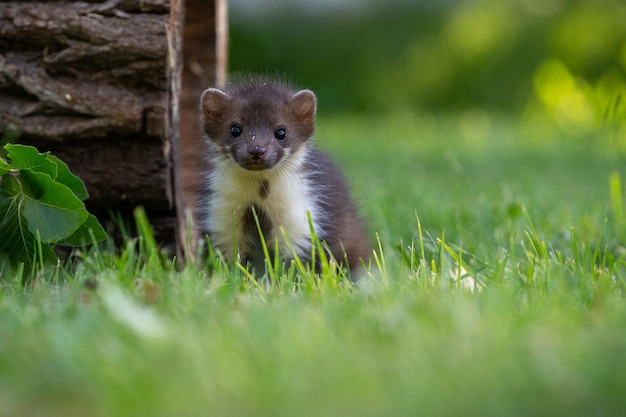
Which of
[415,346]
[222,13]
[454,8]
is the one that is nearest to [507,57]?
[454,8]

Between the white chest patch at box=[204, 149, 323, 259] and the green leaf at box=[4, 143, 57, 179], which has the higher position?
the green leaf at box=[4, 143, 57, 179]

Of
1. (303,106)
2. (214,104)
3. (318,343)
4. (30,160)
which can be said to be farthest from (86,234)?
(318,343)

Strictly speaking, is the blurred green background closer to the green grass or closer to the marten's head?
the marten's head

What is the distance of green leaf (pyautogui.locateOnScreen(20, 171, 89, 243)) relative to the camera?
392 centimetres

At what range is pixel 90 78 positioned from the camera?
456 cm

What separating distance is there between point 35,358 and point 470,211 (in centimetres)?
355

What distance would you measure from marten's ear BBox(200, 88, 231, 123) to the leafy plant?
0.97 meters

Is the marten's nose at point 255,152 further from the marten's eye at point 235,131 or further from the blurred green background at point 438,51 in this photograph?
the blurred green background at point 438,51

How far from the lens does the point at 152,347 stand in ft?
8.43

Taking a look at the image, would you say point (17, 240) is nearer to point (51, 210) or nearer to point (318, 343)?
point (51, 210)

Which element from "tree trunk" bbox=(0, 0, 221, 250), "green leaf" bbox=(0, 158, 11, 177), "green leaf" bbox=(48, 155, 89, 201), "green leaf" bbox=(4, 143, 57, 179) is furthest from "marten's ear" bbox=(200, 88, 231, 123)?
"green leaf" bbox=(0, 158, 11, 177)

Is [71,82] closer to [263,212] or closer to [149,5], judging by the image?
[149,5]

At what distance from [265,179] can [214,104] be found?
476 mm

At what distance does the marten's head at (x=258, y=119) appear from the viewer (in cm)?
457
